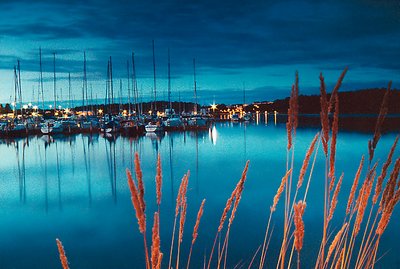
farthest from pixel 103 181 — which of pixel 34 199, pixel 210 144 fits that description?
pixel 210 144

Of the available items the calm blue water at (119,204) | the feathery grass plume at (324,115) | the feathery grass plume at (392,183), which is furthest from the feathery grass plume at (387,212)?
the calm blue water at (119,204)

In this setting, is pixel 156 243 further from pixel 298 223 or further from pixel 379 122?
pixel 379 122

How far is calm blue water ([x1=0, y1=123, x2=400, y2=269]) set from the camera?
36.6ft

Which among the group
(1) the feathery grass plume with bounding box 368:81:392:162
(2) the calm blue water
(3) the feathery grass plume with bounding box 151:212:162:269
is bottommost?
(2) the calm blue water

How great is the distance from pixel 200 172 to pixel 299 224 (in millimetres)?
24405

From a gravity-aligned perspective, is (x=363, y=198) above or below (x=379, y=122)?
below

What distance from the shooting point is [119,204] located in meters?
17.7

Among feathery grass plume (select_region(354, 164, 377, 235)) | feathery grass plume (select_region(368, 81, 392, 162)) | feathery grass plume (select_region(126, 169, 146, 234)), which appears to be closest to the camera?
feathery grass plume (select_region(126, 169, 146, 234))

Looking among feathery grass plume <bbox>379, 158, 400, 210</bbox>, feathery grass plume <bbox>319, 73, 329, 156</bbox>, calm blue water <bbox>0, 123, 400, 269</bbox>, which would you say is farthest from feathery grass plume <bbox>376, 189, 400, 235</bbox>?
calm blue water <bbox>0, 123, 400, 269</bbox>

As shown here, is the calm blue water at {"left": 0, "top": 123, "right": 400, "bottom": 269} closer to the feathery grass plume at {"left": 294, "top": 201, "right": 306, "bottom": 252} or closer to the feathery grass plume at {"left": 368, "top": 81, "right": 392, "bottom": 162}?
the feathery grass plume at {"left": 368, "top": 81, "right": 392, "bottom": 162}

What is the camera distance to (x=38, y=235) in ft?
43.4

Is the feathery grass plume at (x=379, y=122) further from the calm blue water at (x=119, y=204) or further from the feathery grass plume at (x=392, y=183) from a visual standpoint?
the calm blue water at (x=119, y=204)

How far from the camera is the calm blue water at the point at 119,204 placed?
11.2 metres

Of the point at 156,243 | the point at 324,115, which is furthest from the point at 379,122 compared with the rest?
the point at 156,243
